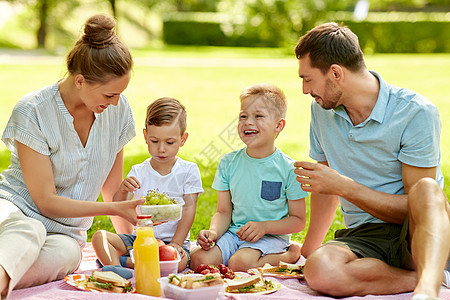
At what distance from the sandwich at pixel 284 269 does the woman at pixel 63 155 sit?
83 centimetres

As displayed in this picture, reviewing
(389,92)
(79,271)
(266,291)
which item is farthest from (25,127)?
(389,92)

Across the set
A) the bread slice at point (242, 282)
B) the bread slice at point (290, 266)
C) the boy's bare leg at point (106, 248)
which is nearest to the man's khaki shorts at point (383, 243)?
the bread slice at point (290, 266)

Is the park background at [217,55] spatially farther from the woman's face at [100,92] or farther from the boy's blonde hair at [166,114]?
the boy's blonde hair at [166,114]

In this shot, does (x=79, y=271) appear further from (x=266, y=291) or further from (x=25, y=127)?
(x=266, y=291)

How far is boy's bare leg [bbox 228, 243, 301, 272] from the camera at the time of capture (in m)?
3.54

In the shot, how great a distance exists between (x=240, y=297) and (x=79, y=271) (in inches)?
41.8

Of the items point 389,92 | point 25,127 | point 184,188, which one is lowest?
point 184,188

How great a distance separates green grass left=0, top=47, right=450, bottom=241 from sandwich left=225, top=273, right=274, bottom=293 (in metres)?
1.52

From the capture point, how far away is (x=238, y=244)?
374cm

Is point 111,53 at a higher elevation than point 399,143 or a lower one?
higher

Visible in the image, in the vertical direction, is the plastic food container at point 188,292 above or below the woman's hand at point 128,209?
below

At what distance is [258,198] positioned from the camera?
12.2 ft

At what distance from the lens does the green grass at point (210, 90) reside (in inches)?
313

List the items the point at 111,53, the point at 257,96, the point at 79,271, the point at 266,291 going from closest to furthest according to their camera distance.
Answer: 1. the point at 266,291
2. the point at 111,53
3. the point at 79,271
4. the point at 257,96
